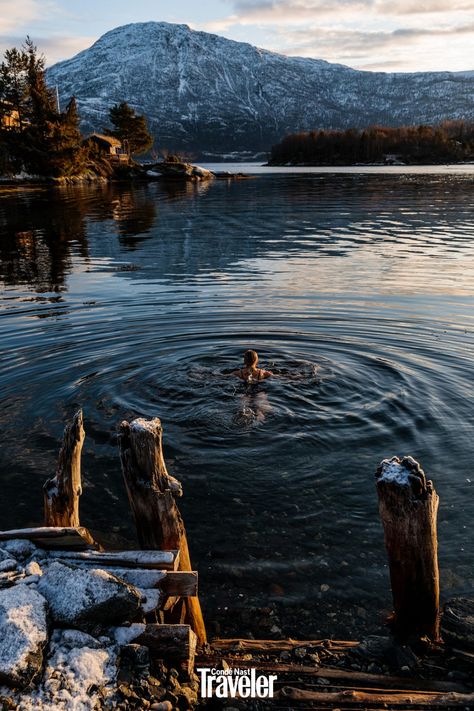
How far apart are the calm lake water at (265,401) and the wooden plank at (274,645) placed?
17.5 inches

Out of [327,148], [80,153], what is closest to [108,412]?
[80,153]

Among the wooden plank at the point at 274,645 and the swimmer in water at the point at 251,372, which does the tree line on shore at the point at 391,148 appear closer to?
the swimmer in water at the point at 251,372

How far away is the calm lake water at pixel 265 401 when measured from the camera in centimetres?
729

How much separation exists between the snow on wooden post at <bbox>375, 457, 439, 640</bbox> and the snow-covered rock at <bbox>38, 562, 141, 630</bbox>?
2631mm

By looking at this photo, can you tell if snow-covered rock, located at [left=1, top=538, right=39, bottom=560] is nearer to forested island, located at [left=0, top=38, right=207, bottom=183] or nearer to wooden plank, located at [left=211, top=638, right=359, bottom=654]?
wooden plank, located at [left=211, top=638, right=359, bottom=654]

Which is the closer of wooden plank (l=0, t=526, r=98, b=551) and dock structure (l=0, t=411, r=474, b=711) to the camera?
dock structure (l=0, t=411, r=474, b=711)

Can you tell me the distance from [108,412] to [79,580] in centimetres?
656

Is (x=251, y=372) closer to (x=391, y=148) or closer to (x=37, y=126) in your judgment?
(x=37, y=126)

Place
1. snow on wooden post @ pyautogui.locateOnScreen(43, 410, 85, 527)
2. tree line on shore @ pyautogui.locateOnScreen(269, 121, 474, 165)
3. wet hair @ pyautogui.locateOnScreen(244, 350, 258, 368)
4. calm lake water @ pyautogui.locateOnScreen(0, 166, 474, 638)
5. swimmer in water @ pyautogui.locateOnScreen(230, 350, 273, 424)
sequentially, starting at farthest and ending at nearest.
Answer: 1. tree line on shore @ pyautogui.locateOnScreen(269, 121, 474, 165)
2. wet hair @ pyautogui.locateOnScreen(244, 350, 258, 368)
3. swimmer in water @ pyautogui.locateOnScreen(230, 350, 273, 424)
4. calm lake water @ pyautogui.locateOnScreen(0, 166, 474, 638)
5. snow on wooden post @ pyautogui.locateOnScreen(43, 410, 85, 527)

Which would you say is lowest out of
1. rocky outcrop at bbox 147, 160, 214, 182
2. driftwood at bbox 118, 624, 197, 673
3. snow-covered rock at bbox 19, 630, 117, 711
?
driftwood at bbox 118, 624, 197, 673

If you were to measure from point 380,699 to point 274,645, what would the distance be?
49.3 inches

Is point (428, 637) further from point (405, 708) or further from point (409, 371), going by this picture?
point (409, 371)

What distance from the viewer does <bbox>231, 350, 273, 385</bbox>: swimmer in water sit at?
41.3 ft

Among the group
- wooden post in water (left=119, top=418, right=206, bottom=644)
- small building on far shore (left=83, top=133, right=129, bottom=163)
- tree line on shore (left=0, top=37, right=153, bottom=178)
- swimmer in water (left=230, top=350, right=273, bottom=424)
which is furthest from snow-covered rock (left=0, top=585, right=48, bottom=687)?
small building on far shore (left=83, top=133, right=129, bottom=163)
